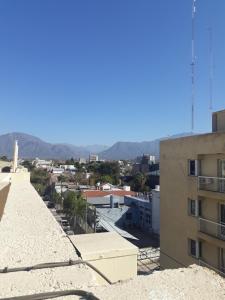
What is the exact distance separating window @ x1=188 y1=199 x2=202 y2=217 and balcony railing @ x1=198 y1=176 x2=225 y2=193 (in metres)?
0.79

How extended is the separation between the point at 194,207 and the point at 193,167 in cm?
178

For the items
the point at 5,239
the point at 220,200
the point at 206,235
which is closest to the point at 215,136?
the point at 220,200

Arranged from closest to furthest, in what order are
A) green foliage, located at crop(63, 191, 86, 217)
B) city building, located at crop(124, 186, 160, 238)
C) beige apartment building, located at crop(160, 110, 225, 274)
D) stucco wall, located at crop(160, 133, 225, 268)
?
beige apartment building, located at crop(160, 110, 225, 274) < stucco wall, located at crop(160, 133, 225, 268) < city building, located at crop(124, 186, 160, 238) < green foliage, located at crop(63, 191, 86, 217)

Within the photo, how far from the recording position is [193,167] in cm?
1407

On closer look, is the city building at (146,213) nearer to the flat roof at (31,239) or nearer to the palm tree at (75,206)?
the palm tree at (75,206)

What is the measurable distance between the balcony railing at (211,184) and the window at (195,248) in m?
2.48

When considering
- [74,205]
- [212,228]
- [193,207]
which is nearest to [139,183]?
[74,205]

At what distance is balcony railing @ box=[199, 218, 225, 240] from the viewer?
490 inches

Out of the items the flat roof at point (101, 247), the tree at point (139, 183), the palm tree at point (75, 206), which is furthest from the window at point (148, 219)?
the flat roof at point (101, 247)

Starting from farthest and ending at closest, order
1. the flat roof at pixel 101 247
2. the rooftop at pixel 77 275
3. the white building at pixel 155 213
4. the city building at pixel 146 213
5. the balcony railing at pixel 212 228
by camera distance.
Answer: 1. the city building at pixel 146 213
2. the white building at pixel 155 213
3. the balcony railing at pixel 212 228
4. the flat roof at pixel 101 247
5. the rooftop at pixel 77 275

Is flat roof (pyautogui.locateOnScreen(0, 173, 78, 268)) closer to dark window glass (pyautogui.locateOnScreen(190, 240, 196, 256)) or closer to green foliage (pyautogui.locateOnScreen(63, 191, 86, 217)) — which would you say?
dark window glass (pyautogui.locateOnScreen(190, 240, 196, 256))

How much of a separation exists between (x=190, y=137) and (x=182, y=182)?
→ 89.1 inches

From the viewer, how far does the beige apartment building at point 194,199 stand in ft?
41.3

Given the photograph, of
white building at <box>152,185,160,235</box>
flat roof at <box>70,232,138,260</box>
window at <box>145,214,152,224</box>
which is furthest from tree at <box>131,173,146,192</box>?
flat roof at <box>70,232,138,260</box>
